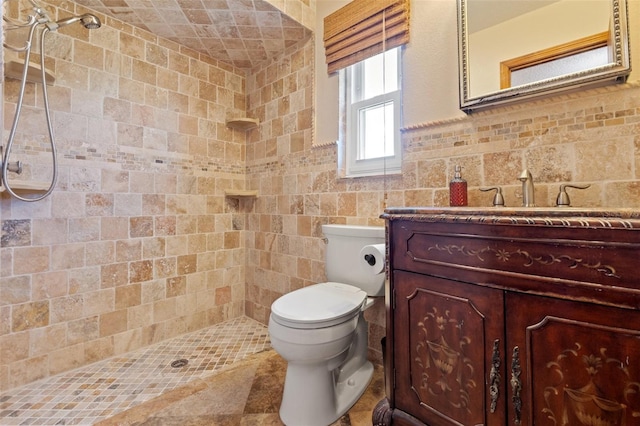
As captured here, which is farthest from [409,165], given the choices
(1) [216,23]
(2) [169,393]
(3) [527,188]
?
(2) [169,393]

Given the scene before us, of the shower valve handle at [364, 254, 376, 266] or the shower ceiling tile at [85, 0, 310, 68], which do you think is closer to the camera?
the shower valve handle at [364, 254, 376, 266]

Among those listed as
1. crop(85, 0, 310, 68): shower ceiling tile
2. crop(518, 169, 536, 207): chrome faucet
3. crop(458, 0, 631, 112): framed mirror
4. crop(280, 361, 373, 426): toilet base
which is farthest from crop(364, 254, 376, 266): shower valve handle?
crop(85, 0, 310, 68): shower ceiling tile

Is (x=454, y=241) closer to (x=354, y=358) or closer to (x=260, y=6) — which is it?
(x=354, y=358)

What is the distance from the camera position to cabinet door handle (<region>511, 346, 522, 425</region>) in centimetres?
77

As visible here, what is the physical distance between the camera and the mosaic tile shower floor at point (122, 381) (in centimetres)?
133

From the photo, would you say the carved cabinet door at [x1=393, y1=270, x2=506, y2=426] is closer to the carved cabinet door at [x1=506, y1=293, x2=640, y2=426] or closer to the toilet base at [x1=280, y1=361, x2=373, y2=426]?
the carved cabinet door at [x1=506, y1=293, x2=640, y2=426]

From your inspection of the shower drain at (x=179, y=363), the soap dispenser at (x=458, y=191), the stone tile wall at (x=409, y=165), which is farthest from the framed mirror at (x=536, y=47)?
the shower drain at (x=179, y=363)

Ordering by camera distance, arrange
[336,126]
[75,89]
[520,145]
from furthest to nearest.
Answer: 1. [336,126]
2. [75,89]
3. [520,145]

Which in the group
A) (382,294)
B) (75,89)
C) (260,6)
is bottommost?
(382,294)

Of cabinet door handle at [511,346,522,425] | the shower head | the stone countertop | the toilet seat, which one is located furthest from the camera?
the shower head

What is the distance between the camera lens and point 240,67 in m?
2.49

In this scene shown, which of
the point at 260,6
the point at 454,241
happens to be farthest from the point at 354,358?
the point at 260,6

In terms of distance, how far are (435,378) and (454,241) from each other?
0.45 metres

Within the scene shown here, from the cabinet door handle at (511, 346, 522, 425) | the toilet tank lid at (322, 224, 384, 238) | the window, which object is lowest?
the cabinet door handle at (511, 346, 522, 425)
